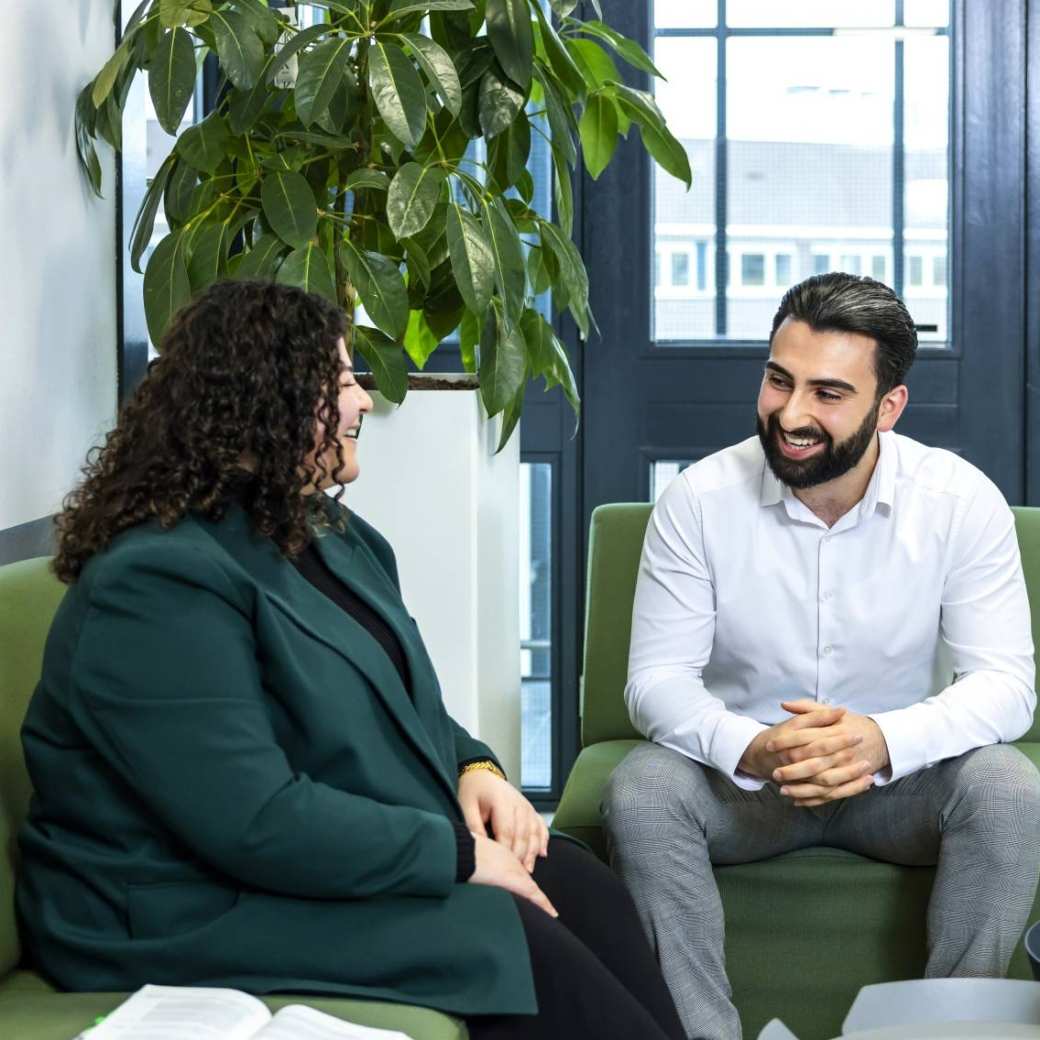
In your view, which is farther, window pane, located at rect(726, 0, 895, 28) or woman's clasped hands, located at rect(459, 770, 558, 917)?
window pane, located at rect(726, 0, 895, 28)

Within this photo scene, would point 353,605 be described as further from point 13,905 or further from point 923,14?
point 923,14

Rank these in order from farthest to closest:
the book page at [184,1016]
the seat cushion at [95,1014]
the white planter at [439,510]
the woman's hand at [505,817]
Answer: the white planter at [439,510], the woman's hand at [505,817], the seat cushion at [95,1014], the book page at [184,1016]

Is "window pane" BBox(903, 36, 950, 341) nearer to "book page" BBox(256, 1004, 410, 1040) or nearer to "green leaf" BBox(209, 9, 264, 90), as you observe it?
"green leaf" BBox(209, 9, 264, 90)

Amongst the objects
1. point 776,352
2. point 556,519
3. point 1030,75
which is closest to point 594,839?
point 776,352

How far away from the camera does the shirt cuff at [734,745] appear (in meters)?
1.99

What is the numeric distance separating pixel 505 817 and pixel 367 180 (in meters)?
1.06

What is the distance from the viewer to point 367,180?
230cm

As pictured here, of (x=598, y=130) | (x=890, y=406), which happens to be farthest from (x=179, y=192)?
(x=890, y=406)

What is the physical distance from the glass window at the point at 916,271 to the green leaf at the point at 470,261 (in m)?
1.47

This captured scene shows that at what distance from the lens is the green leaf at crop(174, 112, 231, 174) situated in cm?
231

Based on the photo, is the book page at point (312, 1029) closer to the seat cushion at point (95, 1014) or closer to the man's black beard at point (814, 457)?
the seat cushion at point (95, 1014)

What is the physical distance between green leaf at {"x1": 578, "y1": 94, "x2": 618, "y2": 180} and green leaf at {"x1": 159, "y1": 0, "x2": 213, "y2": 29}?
0.72m

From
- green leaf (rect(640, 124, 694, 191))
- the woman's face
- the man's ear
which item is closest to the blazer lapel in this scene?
the woman's face

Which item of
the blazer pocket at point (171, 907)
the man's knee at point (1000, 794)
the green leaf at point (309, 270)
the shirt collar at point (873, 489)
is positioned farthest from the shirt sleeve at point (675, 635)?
the blazer pocket at point (171, 907)
